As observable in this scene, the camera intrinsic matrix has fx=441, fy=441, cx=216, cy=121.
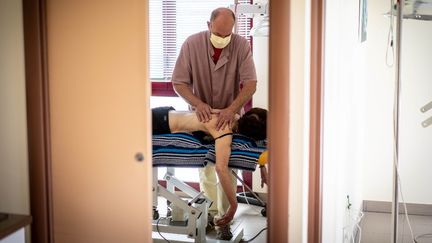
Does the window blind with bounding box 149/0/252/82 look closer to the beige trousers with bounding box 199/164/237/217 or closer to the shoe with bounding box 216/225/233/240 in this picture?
the beige trousers with bounding box 199/164/237/217

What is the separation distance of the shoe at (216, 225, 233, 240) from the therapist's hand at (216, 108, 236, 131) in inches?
28.0

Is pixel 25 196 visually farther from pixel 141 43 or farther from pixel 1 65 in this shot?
pixel 141 43

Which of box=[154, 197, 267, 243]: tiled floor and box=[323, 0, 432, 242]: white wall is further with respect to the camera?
box=[323, 0, 432, 242]: white wall

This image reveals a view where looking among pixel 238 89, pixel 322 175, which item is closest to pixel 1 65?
pixel 322 175

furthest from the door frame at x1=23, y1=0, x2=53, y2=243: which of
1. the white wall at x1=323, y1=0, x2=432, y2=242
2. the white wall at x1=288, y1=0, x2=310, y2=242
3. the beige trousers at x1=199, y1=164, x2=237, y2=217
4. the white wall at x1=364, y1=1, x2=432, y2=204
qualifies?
the white wall at x1=364, y1=1, x2=432, y2=204

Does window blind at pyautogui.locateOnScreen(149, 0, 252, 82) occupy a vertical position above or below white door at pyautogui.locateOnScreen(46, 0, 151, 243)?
above

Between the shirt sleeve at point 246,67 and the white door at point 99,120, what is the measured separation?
1.42 m

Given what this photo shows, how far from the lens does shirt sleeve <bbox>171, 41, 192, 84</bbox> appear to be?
303 cm

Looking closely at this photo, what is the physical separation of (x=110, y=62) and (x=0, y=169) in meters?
0.55

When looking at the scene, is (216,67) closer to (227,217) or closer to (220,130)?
(220,130)

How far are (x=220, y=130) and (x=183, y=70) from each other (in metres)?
0.57

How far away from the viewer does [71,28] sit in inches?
66.1

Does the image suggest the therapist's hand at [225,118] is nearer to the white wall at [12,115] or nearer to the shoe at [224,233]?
the shoe at [224,233]

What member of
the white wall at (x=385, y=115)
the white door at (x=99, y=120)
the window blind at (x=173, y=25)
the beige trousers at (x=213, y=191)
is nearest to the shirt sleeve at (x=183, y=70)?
the beige trousers at (x=213, y=191)
